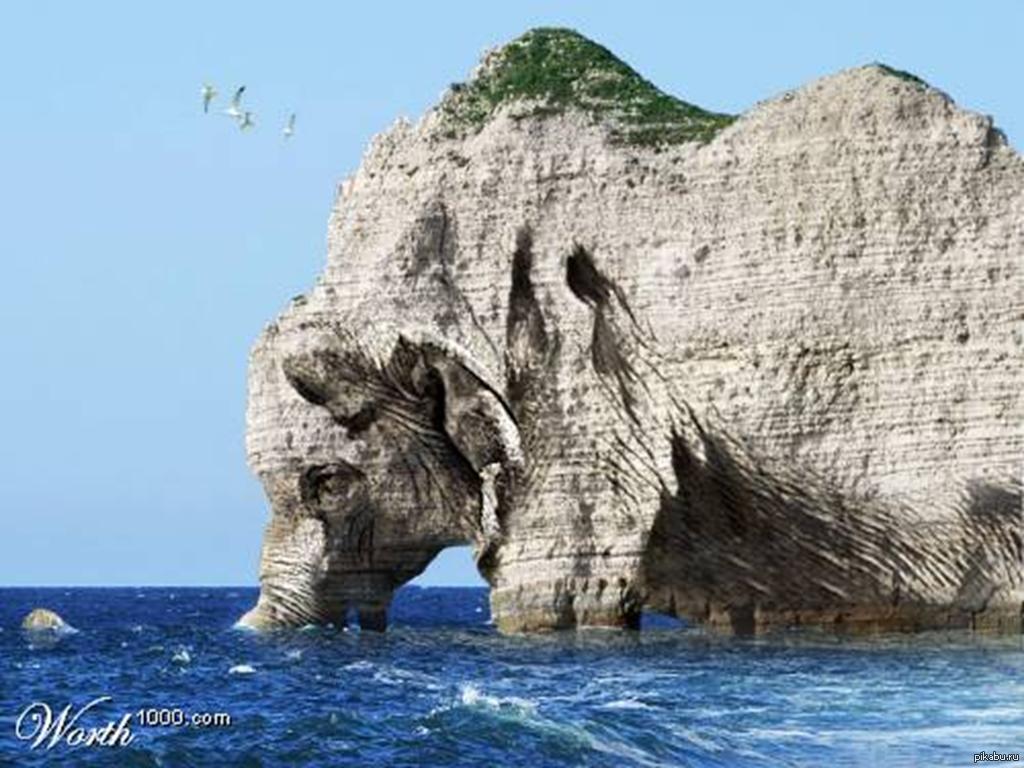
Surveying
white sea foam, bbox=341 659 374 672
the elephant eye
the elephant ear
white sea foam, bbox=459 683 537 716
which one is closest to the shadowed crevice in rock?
Answer: the elephant ear

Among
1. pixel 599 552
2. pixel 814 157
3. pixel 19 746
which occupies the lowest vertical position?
pixel 19 746

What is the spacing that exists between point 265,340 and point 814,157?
458 inches

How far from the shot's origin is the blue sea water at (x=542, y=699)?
1053 inches

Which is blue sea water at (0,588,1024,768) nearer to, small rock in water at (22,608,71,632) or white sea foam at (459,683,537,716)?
white sea foam at (459,683,537,716)

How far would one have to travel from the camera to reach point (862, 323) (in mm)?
41156

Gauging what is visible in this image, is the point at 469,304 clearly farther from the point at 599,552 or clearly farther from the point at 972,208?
the point at 972,208

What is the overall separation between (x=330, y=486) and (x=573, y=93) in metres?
8.21

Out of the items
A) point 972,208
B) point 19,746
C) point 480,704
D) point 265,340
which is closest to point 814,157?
point 972,208

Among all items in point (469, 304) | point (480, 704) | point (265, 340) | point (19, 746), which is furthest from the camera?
point (265, 340)

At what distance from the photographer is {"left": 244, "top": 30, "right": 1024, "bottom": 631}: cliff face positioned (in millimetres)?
40938

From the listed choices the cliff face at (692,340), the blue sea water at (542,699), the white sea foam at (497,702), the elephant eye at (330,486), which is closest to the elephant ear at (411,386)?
the cliff face at (692,340)

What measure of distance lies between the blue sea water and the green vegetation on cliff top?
328 inches

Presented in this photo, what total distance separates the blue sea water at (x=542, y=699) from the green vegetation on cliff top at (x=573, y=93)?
833cm

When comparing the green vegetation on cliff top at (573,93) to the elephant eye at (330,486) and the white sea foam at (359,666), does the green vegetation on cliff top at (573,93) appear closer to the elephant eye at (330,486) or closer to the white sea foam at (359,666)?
the elephant eye at (330,486)
